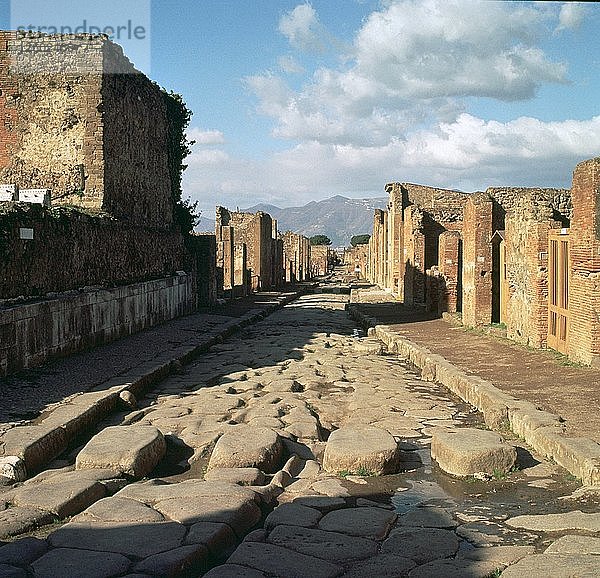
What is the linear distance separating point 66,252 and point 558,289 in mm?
7663

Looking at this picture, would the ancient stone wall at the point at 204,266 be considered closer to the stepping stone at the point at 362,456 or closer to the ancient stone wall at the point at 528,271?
the ancient stone wall at the point at 528,271

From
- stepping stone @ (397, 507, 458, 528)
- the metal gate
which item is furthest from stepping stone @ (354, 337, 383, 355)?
stepping stone @ (397, 507, 458, 528)

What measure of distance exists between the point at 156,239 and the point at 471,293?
7656 mm

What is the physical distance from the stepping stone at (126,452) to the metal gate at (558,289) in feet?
22.6

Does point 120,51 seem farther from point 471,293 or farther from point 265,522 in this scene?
point 265,522

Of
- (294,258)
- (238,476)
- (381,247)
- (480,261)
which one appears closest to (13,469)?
(238,476)

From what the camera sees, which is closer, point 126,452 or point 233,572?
point 233,572

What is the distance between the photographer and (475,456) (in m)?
5.85

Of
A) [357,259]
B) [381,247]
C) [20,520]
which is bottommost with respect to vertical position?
[20,520]

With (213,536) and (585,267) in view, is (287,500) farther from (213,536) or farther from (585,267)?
(585,267)

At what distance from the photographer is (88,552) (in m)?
4.01

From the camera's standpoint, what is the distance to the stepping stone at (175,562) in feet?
12.4

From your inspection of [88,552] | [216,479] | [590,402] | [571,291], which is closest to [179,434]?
[216,479]

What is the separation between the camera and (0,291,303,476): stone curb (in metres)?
5.99
